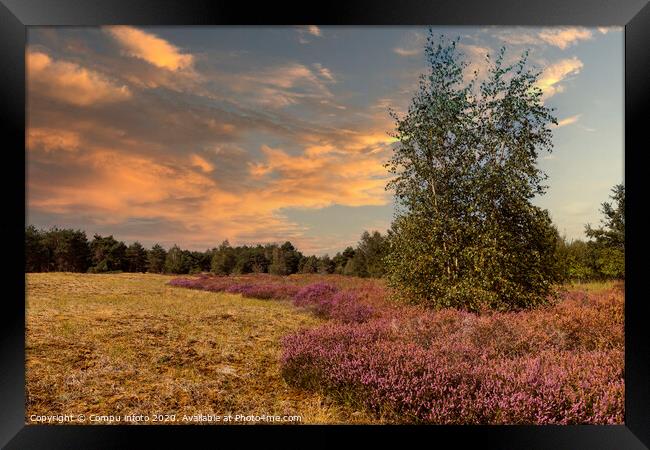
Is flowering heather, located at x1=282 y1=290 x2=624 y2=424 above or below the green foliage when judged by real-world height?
below

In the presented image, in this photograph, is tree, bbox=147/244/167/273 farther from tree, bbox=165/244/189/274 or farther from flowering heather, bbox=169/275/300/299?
flowering heather, bbox=169/275/300/299

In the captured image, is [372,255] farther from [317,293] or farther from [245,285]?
[245,285]

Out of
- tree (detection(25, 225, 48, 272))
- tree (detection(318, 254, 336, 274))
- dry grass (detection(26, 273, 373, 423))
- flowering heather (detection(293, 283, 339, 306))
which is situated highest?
tree (detection(25, 225, 48, 272))

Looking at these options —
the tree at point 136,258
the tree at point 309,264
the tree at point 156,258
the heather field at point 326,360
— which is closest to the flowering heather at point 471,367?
the heather field at point 326,360

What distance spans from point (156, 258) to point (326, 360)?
10.5ft

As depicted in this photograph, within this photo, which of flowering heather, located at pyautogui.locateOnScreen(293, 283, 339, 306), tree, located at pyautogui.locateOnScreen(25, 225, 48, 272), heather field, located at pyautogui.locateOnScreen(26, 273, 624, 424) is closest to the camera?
heather field, located at pyautogui.locateOnScreen(26, 273, 624, 424)

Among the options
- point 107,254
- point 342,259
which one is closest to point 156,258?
point 107,254

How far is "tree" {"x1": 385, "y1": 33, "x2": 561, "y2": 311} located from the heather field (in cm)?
50

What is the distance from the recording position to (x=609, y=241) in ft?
25.9

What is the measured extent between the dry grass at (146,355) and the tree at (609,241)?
16.2 feet

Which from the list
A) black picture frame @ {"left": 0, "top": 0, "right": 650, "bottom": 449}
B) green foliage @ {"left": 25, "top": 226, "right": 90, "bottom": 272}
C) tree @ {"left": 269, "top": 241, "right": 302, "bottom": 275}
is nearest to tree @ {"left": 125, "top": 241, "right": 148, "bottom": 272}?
green foliage @ {"left": 25, "top": 226, "right": 90, "bottom": 272}

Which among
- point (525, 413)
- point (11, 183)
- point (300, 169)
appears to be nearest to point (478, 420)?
point (525, 413)

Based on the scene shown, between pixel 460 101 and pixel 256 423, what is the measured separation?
5.38 meters

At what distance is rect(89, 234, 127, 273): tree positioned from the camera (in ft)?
17.3
